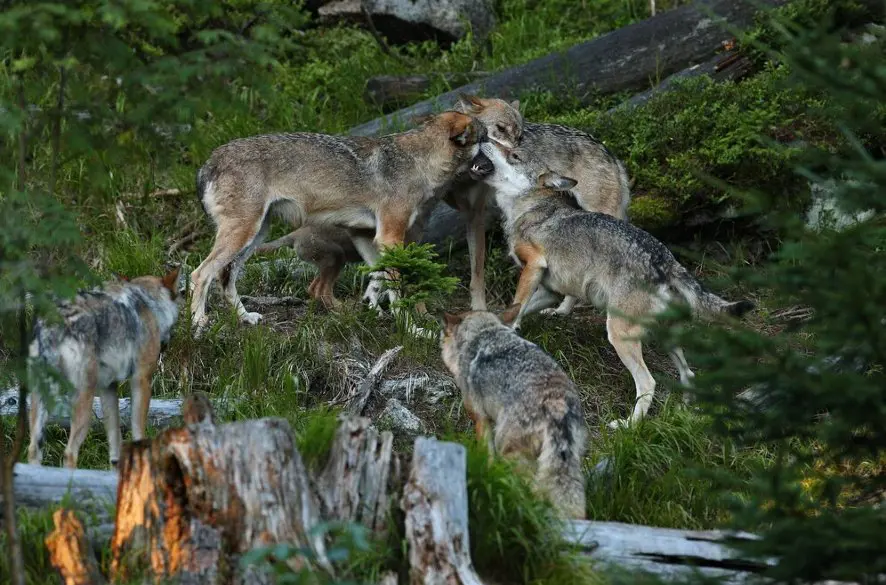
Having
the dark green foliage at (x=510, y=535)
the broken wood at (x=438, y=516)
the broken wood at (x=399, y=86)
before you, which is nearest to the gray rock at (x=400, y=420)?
the dark green foliage at (x=510, y=535)

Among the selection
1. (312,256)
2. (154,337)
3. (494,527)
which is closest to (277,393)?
(154,337)

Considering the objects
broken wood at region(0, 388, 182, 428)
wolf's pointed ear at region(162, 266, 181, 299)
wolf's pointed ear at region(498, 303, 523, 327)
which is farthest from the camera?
broken wood at region(0, 388, 182, 428)

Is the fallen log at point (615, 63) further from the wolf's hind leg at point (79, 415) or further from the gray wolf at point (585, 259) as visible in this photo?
the wolf's hind leg at point (79, 415)

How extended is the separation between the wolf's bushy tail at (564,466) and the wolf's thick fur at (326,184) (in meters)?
3.92

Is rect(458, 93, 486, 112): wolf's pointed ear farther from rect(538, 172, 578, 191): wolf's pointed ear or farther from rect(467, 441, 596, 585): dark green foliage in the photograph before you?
rect(467, 441, 596, 585): dark green foliage

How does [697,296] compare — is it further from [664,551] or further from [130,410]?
[130,410]

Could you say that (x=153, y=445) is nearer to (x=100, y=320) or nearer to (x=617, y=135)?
(x=100, y=320)

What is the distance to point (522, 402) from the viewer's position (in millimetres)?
6746

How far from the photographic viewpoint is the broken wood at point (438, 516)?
206 inches

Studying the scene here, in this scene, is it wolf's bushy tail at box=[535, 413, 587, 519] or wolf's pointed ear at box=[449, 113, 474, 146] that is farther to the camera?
wolf's pointed ear at box=[449, 113, 474, 146]

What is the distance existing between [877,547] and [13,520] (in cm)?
359

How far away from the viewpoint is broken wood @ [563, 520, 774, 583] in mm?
5645

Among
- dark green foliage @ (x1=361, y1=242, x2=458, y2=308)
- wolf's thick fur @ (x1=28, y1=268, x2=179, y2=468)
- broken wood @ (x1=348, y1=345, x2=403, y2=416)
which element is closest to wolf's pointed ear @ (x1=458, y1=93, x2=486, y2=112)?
dark green foliage @ (x1=361, y1=242, x2=458, y2=308)

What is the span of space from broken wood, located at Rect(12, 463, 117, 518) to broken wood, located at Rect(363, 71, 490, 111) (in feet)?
25.7
